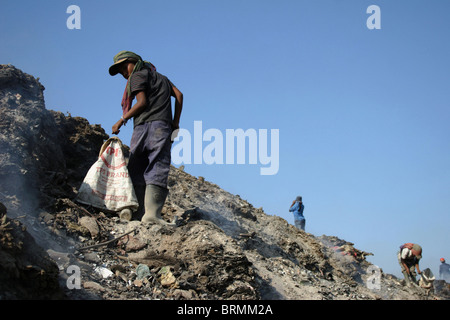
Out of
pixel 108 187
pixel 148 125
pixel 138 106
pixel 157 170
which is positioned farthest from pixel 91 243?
pixel 138 106

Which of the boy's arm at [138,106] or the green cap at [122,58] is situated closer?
the boy's arm at [138,106]

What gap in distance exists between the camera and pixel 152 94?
16.5ft

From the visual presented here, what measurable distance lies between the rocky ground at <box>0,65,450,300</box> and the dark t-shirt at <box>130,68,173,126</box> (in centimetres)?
116

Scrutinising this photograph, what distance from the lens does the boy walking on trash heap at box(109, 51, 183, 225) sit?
189 inches

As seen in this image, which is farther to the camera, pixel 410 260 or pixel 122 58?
pixel 410 260

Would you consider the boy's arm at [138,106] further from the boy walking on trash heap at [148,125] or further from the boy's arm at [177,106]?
the boy's arm at [177,106]

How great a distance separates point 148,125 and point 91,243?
1.45 m

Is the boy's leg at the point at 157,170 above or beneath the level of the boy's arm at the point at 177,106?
beneath

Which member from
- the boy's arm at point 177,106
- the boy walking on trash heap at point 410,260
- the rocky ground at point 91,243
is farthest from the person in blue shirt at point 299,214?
the boy's arm at point 177,106

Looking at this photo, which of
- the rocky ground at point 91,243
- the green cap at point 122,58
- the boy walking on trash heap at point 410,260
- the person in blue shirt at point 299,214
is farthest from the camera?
the person in blue shirt at point 299,214

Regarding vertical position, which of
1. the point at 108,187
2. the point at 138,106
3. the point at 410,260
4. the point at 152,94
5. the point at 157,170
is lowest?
the point at 410,260

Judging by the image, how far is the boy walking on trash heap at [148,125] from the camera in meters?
4.80

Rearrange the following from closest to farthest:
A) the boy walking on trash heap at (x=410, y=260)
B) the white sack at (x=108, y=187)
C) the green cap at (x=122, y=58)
A: 1. the white sack at (x=108, y=187)
2. the green cap at (x=122, y=58)
3. the boy walking on trash heap at (x=410, y=260)

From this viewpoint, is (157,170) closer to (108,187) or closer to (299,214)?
(108,187)
